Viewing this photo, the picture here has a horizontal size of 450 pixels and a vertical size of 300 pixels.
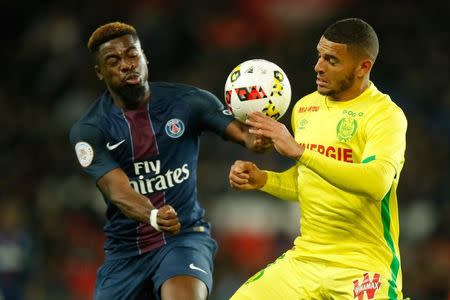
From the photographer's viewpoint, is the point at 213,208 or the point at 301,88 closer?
the point at 213,208

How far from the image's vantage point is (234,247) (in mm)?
13305

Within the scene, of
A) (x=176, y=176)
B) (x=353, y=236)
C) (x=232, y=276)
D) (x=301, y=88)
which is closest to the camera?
(x=353, y=236)

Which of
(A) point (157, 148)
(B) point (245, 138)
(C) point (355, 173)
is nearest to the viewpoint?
(C) point (355, 173)

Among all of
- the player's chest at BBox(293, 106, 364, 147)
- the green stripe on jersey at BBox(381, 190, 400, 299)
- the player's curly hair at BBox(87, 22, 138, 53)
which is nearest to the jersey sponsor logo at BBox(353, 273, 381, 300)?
the green stripe on jersey at BBox(381, 190, 400, 299)

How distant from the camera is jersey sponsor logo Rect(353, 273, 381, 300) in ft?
19.3

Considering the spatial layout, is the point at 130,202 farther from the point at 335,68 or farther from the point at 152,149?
the point at 335,68

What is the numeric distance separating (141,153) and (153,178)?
195 millimetres

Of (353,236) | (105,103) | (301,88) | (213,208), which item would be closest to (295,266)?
(353,236)

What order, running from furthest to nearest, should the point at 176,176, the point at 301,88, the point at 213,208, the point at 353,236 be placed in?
the point at 301,88 < the point at 213,208 < the point at 176,176 < the point at 353,236

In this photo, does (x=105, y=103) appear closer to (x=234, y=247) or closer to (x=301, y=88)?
(x=234, y=247)

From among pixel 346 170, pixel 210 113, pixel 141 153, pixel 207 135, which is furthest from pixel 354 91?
pixel 207 135

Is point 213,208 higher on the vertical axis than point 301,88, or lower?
lower

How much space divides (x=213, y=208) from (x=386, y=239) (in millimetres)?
7603

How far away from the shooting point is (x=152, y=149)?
6840 mm
